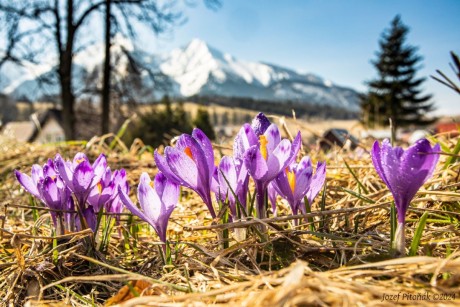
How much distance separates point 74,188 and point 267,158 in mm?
527

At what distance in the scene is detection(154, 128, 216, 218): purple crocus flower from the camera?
0.90 meters

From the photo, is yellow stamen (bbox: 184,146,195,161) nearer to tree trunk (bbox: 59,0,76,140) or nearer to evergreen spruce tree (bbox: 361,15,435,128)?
tree trunk (bbox: 59,0,76,140)

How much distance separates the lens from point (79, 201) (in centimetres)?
107

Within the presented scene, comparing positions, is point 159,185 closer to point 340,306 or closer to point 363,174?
point 340,306

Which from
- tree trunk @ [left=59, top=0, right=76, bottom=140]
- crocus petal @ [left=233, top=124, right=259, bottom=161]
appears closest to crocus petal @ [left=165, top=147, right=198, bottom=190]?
crocus petal @ [left=233, top=124, right=259, bottom=161]

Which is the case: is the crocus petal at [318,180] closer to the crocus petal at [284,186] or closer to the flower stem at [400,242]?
the crocus petal at [284,186]

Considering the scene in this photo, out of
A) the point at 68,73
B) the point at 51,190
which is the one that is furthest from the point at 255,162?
the point at 68,73

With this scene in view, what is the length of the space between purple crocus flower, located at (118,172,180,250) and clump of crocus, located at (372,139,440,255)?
47cm

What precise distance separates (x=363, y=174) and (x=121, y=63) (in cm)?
1243

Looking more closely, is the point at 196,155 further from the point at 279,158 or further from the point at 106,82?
the point at 106,82

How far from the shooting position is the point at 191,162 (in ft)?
2.98

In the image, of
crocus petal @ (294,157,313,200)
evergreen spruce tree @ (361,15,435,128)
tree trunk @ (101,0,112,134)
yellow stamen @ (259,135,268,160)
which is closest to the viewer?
yellow stamen @ (259,135,268,160)

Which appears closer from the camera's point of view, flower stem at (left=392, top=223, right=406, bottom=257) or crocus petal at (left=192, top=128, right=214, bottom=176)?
flower stem at (left=392, top=223, right=406, bottom=257)

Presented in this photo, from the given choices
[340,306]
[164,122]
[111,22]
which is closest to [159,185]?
[340,306]
